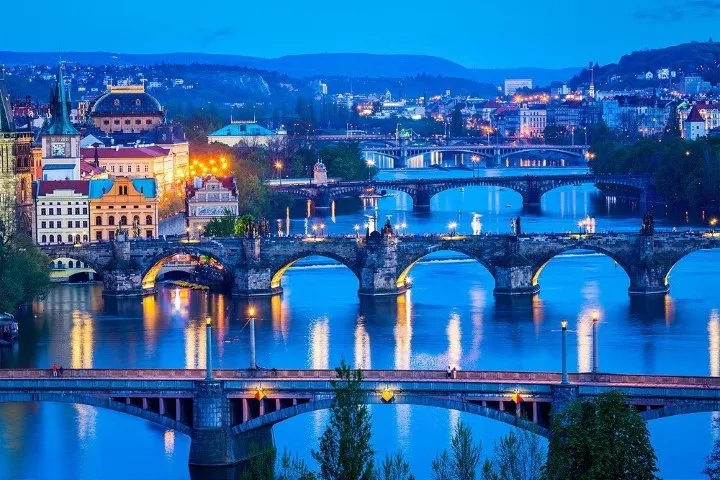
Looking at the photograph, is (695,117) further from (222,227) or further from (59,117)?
(222,227)

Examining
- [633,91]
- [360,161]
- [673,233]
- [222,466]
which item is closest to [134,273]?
[673,233]

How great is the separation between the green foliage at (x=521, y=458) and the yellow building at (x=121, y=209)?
31610mm

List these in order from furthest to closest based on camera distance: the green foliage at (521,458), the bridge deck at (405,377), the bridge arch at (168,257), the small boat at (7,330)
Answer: the bridge arch at (168,257), the small boat at (7,330), the bridge deck at (405,377), the green foliage at (521,458)

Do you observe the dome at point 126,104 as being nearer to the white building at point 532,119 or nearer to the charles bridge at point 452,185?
the charles bridge at point 452,185

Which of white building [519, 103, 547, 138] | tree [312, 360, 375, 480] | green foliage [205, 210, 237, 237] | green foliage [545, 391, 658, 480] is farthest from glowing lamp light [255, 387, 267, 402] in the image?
white building [519, 103, 547, 138]

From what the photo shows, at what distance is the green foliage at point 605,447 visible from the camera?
1027 inches

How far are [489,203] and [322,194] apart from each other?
23.6 ft

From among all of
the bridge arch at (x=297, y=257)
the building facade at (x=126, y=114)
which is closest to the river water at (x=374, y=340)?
the bridge arch at (x=297, y=257)

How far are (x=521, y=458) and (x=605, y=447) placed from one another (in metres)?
4.93

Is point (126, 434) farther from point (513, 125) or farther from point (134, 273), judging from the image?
point (513, 125)

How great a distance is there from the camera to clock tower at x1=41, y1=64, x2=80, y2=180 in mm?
66438

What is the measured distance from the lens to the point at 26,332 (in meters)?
49.2

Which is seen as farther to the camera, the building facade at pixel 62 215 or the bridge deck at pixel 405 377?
the building facade at pixel 62 215

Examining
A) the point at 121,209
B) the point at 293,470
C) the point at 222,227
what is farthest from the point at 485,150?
the point at 293,470
